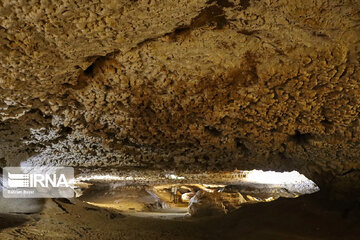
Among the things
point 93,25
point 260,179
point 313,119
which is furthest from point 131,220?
point 260,179

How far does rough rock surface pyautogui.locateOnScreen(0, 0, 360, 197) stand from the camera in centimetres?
196

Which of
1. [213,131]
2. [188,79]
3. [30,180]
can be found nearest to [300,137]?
[213,131]

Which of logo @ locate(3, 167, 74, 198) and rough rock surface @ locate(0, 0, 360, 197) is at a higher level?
rough rock surface @ locate(0, 0, 360, 197)

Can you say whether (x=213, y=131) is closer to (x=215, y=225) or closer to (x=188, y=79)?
(x=188, y=79)

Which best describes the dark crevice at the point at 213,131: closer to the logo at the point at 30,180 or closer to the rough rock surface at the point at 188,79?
the rough rock surface at the point at 188,79

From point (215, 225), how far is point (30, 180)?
404 centimetres

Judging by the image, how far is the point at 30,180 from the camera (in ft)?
19.7

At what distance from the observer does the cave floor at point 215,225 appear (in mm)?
3482

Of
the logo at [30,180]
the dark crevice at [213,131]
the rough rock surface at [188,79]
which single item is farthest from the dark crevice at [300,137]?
the logo at [30,180]

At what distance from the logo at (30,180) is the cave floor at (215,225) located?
0.70m

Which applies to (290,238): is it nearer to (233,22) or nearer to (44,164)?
(233,22)

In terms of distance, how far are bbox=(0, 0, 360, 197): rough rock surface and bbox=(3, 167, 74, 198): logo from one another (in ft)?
3.65

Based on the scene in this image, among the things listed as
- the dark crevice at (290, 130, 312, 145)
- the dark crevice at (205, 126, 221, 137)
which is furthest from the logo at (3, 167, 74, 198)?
the dark crevice at (290, 130, 312, 145)

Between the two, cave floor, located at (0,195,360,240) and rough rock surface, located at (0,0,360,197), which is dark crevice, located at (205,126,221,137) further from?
cave floor, located at (0,195,360,240)
